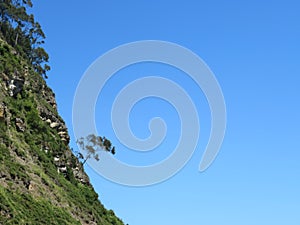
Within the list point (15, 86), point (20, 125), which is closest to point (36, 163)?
point (20, 125)

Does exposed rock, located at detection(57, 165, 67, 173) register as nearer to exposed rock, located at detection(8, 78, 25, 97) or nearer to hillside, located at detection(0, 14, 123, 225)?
hillside, located at detection(0, 14, 123, 225)

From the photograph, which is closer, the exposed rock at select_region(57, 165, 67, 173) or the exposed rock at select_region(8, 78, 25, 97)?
the exposed rock at select_region(8, 78, 25, 97)

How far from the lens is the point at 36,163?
48312mm

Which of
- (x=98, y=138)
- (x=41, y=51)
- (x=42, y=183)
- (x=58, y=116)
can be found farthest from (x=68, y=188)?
(x=41, y=51)

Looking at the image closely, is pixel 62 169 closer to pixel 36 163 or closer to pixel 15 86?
pixel 36 163

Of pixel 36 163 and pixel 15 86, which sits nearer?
pixel 36 163

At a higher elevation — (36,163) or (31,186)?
(36,163)

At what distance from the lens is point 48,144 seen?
182 feet

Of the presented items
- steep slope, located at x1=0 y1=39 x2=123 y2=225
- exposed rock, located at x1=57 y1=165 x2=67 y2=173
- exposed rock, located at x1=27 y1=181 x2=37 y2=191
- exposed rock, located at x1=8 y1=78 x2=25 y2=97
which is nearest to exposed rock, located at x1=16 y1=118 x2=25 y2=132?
steep slope, located at x1=0 y1=39 x2=123 y2=225

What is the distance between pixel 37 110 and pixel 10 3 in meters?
28.1

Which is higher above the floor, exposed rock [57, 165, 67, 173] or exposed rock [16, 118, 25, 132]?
exposed rock [57, 165, 67, 173]

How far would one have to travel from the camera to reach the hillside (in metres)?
36.8

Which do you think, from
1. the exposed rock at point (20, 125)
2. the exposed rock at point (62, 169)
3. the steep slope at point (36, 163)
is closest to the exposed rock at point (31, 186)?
the steep slope at point (36, 163)

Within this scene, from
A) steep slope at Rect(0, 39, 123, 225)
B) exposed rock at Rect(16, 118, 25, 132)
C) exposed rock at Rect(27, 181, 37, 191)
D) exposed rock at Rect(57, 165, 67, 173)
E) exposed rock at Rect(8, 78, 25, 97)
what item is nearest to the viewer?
steep slope at Rect(0, 39, 123, 225)
